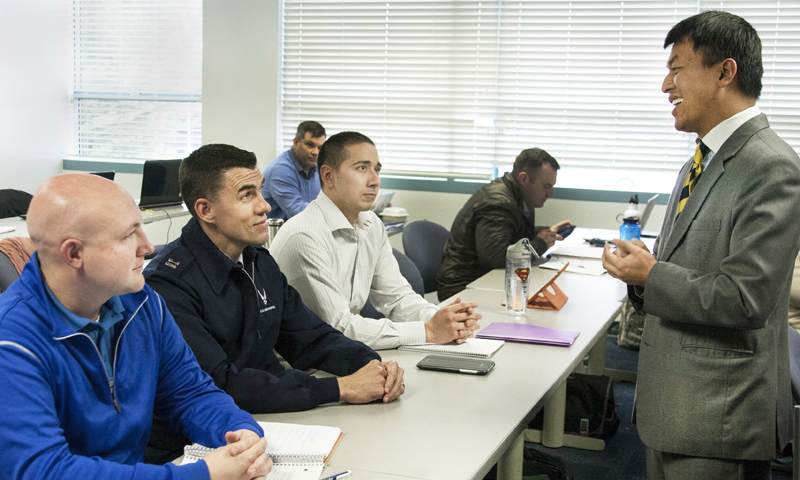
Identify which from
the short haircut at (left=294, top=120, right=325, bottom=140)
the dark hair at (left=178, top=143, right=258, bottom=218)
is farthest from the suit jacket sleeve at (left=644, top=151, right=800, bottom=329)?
the short haircut at (left=294, top=120, right=325, bottom=140)

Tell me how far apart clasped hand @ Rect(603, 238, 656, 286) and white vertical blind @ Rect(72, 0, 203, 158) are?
17.5 feet

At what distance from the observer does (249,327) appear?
179 centimetres

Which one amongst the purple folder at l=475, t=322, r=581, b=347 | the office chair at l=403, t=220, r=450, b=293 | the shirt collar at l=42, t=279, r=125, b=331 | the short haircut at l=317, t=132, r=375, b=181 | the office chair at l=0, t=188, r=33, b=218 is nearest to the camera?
the shirt collar at l=42, t=279, r=125, b=331

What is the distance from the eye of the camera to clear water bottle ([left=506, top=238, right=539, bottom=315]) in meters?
2.55

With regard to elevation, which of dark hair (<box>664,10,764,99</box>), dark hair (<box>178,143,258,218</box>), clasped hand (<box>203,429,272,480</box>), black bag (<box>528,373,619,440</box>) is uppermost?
dark hair (<box>664,10,764,99</box>)

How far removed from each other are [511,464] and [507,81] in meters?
3.97

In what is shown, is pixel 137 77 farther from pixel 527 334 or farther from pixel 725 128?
pixel 725 128

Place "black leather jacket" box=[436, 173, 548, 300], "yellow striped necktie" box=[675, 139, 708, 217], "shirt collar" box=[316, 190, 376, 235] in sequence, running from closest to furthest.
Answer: "yellow striped necktie" box=[675, 139, 708, 217]
"shirt collar" box=[316, 190, 376, 235]
"black leather jacket" box=[436, 173, 548, 300]

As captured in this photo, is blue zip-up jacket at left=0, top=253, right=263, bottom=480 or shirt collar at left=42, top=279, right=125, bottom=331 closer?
blue zip-up jacket at left=0, top=253, right=263, bottom=480

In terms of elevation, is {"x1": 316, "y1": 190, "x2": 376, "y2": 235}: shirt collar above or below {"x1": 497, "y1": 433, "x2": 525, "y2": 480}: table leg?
above

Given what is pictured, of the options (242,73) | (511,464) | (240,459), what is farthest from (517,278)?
(242,73)

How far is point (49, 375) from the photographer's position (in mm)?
1104

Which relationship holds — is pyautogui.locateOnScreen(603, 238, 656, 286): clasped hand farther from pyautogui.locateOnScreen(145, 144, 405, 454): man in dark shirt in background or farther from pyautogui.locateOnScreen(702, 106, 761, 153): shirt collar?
pyautogui.locateOnScreen(145, 144, 405, 454): man in dark shirt in background

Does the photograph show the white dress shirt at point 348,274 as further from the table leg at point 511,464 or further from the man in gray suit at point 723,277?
the man in gray suit at point 723,277
